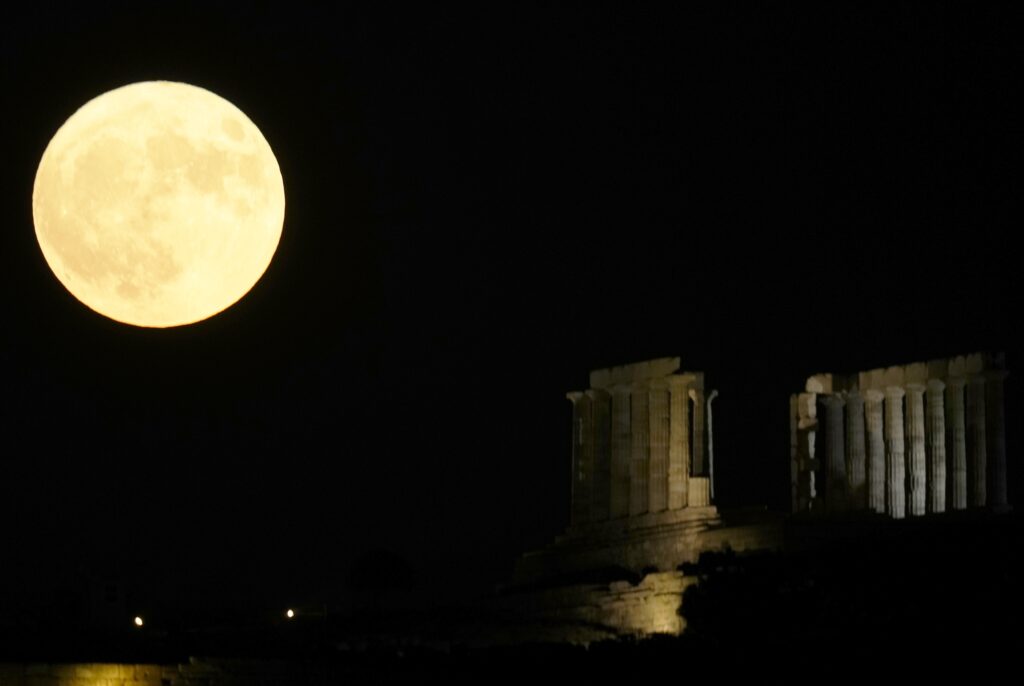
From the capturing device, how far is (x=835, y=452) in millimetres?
81562

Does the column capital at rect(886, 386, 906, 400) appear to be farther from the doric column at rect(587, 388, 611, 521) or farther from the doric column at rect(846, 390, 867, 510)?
the doric column at rect(587, 388, 611, 521)

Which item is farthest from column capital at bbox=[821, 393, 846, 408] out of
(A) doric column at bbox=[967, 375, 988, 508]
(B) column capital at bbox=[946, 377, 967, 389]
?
(A) doric column at bbox=[967, 375, 988, 508]

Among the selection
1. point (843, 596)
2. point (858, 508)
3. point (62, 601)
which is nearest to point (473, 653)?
point (843, 596)

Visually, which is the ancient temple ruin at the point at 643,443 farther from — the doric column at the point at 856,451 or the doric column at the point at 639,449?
the doric column at the point at 856,451

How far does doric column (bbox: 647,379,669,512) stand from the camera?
81500 millimetres

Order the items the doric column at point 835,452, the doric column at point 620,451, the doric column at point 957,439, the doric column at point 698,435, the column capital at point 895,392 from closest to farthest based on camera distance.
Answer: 1. the doric column at point 957,439
2. the column capital at point 895,392
3. the doric column at point 698,435
4. the doric column at point 835,452
5. the doric column at point 620,451

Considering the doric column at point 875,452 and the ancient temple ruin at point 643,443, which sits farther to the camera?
the ancient temple ruin at point 643,443

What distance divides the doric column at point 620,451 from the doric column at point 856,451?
20.2 ft

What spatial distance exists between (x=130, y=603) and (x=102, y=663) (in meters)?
22.0

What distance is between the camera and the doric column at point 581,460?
84.8 meters

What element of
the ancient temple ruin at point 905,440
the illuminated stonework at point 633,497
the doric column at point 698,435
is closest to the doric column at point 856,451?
the ancient temple ruin at point 905,440

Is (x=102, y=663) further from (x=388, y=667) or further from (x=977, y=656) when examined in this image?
(x=977, y=656)

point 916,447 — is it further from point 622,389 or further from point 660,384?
point 622,389

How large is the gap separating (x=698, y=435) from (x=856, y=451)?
14.3 ft
